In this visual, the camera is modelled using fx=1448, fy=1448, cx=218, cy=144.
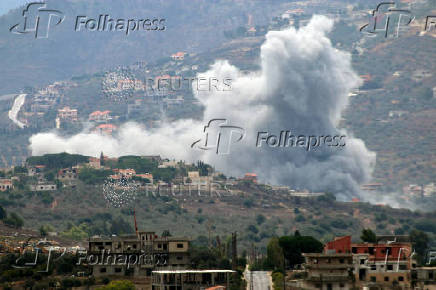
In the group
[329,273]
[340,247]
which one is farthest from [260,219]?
[329,273]

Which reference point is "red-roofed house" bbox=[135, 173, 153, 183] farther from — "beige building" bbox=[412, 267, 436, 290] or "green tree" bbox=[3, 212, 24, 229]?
"beige building" bbox=[412, 267, 436, 290]

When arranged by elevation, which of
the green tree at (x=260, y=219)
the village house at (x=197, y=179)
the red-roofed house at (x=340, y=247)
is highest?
the village house at (x=197, y=179)

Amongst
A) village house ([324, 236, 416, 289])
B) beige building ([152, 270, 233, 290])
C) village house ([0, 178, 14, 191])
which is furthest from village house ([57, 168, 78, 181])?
beige building ([152, 270, 233, 290])

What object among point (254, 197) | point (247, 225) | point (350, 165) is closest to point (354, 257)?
point (247, 225)

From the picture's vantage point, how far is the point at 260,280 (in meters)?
79.1

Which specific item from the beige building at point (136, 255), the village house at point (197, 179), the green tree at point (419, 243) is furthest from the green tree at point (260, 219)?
the beige building at point (136, 255)

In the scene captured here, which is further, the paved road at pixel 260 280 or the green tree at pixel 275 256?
the green tree at pixel 275 256

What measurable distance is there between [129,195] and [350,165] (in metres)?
36.1

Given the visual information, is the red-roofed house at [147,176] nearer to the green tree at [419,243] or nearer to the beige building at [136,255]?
the green tree at [419,243]

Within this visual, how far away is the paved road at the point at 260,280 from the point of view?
249 feet

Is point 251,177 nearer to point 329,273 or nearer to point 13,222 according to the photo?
point 13,222

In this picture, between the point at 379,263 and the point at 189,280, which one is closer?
the point at 189,280

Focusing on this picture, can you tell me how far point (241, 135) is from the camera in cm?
18475

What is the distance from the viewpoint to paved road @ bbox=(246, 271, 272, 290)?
7581 cm
